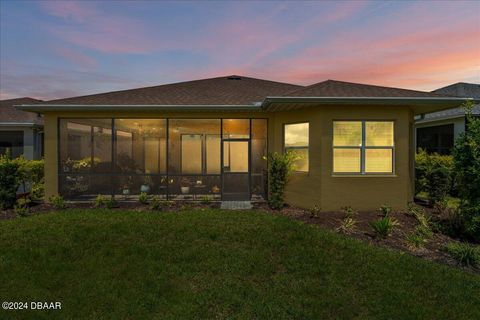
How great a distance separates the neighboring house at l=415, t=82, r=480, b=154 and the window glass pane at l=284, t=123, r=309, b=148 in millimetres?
7196

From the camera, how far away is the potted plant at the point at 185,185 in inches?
428

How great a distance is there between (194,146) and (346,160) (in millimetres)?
5460

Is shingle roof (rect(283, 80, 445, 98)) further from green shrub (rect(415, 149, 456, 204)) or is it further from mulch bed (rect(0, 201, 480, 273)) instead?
mulch bed (rect(0, 201, 480, 273))

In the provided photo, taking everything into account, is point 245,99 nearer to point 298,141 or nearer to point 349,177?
point 298,141

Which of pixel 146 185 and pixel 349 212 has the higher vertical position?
pixel 146 185

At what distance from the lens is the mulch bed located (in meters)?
6.05

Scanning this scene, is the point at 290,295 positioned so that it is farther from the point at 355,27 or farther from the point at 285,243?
the point at 355,27

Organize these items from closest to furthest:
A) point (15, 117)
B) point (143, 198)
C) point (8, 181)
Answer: point (8, 181) → point (143, 198) → point (15, 117)

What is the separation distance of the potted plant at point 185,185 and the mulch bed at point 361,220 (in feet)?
2.69

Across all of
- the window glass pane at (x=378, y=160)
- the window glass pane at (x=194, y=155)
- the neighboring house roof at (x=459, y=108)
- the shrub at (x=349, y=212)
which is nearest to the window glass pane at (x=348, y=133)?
the window glass pane at (x=378, y=160)

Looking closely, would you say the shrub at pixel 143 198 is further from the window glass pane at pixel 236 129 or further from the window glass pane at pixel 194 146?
the window glass pane at pixel 236 129

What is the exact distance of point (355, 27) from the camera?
11.9m

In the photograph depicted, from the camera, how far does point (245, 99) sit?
36.9 ft

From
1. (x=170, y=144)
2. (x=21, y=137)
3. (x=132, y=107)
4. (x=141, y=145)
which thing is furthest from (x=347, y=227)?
(x=21, y=137)
